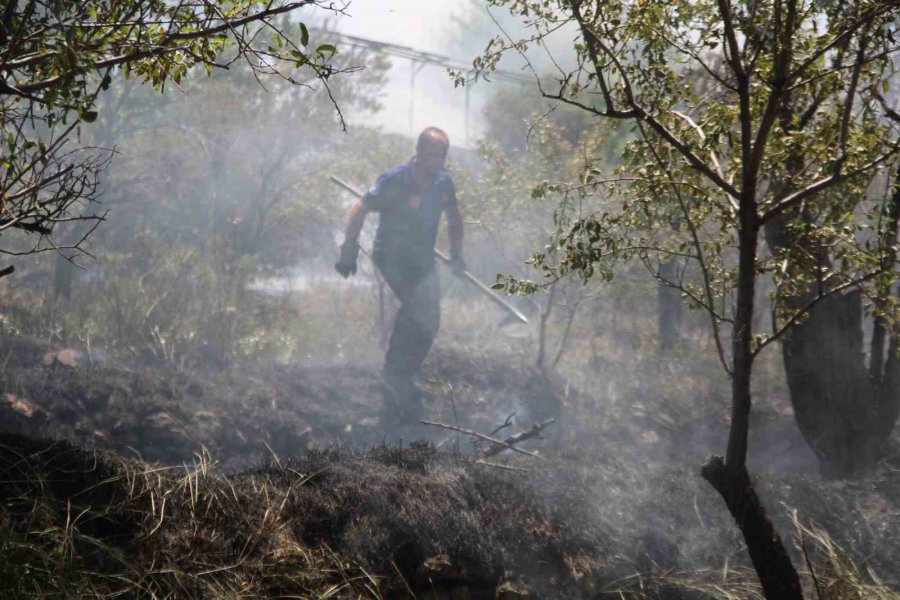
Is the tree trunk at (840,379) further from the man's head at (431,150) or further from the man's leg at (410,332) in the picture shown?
the man's leg at (410,332)

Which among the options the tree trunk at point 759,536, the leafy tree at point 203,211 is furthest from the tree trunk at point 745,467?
the leafy tree at point 203,211

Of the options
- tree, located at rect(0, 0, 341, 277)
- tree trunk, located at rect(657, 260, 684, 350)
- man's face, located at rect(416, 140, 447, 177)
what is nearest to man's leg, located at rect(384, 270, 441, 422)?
man's face, located at rect(416, 140, 447, 177)

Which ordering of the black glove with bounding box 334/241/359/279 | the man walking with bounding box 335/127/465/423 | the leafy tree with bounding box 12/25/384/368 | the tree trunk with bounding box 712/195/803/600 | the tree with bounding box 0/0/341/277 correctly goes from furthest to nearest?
the leafy tree with bounding box 12/25/384/368
the man walking with bounding box 335/127/465/423
the black glove with bounding box 334/241/359/279
the tree trunk with bounding box 712/195/803/600
the tree with bounding box 0/0/341/277

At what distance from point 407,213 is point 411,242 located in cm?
38

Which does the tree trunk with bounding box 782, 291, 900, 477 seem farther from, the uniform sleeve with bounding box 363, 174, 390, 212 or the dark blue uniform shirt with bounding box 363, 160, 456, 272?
the uniform sleeve with bounding box 363, 174, 390, 212

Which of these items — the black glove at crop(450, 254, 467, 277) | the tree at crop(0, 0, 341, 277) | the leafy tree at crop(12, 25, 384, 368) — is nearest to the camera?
the tree at crop(0, 0, 341, 277)

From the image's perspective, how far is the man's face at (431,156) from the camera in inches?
355

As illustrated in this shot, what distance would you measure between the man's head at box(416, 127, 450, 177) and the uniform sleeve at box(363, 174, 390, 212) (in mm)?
476

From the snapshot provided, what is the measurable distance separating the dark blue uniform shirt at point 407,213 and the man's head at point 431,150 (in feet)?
0.55

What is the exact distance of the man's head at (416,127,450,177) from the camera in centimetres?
899

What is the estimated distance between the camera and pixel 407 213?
9328 mm

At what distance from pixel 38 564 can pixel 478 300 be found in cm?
1634

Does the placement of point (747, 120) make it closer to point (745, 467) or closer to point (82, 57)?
point (745, 467)

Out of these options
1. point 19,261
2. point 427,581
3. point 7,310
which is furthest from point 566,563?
point 19,261
